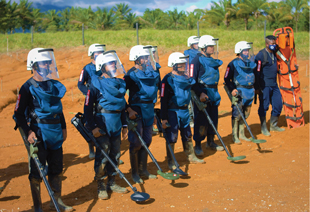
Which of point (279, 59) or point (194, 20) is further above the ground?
point (194, 20)

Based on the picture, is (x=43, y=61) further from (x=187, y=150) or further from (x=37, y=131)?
(x=187, y=150)

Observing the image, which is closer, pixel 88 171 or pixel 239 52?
pixel 88 171

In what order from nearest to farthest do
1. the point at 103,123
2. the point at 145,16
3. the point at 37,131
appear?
the point at 37,131 < the point at 103,123 < the point at 145,16

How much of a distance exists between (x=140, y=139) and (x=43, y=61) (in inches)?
77.0

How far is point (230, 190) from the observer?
4742 millimetres

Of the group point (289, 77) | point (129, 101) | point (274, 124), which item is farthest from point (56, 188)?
point (289, 77)

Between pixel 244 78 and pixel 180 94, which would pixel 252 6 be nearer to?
pixel 244 78

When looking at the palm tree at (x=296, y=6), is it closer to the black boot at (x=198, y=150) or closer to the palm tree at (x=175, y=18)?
the palm tree at (x=175, y=18)

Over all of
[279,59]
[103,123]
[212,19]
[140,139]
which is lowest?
[140,139]

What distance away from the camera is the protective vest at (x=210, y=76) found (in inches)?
262

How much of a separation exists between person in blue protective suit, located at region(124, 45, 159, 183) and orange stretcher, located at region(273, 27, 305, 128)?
4590 millimetres

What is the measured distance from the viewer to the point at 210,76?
670 centimetres

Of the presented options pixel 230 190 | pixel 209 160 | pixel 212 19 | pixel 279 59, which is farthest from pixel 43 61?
pixel 212 19

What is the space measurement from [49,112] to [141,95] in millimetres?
Answer: 1621
